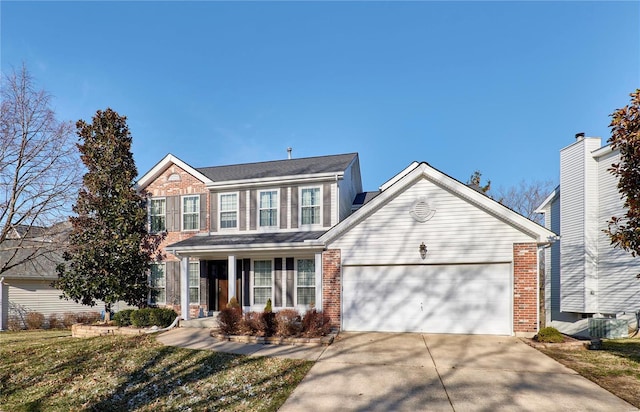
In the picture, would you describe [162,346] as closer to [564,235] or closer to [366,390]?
[366,390]

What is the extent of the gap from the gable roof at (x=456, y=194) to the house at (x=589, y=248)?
20.0 ft

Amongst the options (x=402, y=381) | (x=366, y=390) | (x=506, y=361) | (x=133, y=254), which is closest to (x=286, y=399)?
(x=366, y=390)

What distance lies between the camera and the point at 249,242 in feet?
42.9

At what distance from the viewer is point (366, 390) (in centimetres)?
614

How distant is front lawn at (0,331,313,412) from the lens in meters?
6.07

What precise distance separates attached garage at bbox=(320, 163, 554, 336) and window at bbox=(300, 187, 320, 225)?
2613mm

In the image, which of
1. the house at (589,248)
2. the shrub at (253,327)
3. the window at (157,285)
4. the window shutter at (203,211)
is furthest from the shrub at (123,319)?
the house at (589,248)

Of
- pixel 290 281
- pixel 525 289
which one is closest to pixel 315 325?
pixel 290 281

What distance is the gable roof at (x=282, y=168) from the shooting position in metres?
14.9

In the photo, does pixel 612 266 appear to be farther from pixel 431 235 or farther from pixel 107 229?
pixel 107 229

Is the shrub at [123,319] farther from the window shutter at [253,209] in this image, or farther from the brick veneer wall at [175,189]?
the window shutter at [253,209]

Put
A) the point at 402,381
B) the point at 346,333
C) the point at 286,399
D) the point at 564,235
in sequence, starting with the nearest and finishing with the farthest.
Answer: the point at 286,399
the point at 402,381
the point at 346,333
the point at 564,235

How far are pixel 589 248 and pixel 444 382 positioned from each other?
12489 millimetres

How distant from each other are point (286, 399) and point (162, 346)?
5271mm
